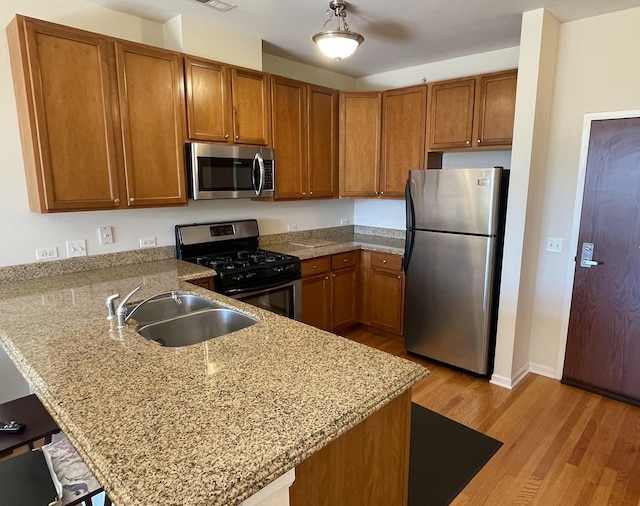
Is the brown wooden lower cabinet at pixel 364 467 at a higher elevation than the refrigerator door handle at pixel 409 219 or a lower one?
lower

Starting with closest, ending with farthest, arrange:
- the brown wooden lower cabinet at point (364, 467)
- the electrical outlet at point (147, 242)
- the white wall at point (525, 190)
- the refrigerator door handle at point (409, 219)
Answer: the brown wooden lower cabinet at point (364, 467)
the white wall at point (525, 190)
the electrical outlet at point (147, 242)
the refrigerator door handle at point (409, 219)

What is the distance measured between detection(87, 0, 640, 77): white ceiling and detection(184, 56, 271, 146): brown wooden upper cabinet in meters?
0.34

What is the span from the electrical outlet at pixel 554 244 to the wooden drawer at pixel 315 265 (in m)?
1.79

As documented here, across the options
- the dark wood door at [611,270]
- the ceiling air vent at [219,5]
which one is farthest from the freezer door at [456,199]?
the ceiling air vent at [219,5]

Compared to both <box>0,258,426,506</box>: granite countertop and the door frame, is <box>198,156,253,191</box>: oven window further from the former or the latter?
the door frame

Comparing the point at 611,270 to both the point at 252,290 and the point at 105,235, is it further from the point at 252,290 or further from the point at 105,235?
the point at 105,235

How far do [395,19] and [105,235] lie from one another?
2.52 m

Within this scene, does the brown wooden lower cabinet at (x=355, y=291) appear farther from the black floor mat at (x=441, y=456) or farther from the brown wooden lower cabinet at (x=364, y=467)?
the brown wooden lower cabinet at (x=364, y=467)

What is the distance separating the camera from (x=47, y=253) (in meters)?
2.55

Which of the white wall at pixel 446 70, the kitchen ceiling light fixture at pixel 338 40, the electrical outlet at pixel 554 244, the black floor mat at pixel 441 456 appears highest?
the white wall at pixel 446 70

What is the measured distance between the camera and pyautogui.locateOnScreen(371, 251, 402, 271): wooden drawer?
3.70 metres

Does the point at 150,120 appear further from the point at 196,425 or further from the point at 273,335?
the point at 196,425

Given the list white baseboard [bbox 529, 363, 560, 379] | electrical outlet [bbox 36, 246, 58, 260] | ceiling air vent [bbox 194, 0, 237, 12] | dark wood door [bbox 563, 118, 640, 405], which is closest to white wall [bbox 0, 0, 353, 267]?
electrical outlet [bbox 36, 246, 58, 260]

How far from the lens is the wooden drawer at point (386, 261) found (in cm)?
370
